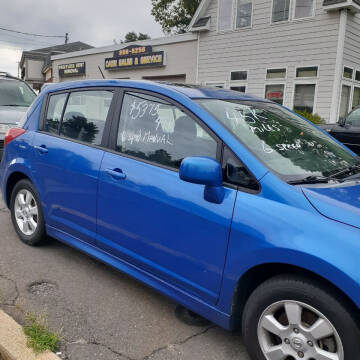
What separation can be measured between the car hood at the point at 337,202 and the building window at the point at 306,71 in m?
10.5

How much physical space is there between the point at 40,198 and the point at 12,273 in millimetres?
700

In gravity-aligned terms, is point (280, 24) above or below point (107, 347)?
above

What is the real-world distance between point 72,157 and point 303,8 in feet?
36.0

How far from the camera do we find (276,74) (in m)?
12.7

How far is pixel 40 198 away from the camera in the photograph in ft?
11.9

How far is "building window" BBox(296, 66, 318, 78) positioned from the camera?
11763 mm

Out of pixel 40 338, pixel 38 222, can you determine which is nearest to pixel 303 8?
pixel 38 222

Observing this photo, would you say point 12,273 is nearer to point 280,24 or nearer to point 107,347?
point 107,347

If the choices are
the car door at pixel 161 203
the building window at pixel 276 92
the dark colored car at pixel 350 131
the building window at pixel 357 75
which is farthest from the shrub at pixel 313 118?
the car door at pixel 161 203

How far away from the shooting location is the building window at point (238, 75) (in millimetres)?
13570

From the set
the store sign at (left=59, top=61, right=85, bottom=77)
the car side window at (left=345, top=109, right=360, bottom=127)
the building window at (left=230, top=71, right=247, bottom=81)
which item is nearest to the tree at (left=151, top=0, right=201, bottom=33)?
the store sign at (left=59, top=61, right=85, bottom=77)

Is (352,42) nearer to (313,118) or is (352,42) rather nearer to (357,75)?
(357,75)

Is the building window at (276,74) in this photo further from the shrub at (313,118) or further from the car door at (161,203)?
the car door at (161,203)

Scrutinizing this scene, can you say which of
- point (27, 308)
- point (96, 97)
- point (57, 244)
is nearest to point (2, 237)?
point (57, 244)
